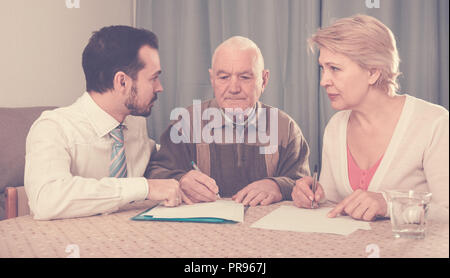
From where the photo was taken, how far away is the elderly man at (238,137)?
1.86m

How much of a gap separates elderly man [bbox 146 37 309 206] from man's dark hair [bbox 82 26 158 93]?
365 millimetres

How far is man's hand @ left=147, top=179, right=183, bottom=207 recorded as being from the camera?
131 cm

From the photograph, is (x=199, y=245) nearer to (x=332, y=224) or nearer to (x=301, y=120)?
(x=332, y=224)

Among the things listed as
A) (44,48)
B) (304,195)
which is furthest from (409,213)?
(44,48)

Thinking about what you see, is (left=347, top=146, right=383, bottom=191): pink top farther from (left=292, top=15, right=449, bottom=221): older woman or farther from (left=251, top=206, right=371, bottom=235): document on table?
(left=251, top=206, right=371, bottom=235): document on table

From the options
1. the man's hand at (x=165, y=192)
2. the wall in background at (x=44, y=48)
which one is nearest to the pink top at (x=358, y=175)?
the man's hand at (x=165, y=192)

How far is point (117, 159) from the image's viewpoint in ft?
4.89

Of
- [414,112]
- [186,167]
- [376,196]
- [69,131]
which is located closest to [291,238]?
[376,196]

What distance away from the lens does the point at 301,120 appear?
9.55 feet

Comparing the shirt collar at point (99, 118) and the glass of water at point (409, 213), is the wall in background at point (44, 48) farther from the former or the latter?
the glass of water at point (409, 213)

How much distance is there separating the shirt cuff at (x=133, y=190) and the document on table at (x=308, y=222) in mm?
335

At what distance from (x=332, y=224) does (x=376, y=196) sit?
0.50ft
